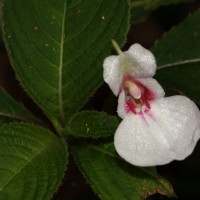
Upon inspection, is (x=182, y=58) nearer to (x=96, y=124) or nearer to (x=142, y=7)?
(x=142, y=7)

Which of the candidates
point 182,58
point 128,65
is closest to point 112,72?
point 128,65

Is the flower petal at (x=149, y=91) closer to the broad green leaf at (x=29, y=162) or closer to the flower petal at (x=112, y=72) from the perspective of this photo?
the flower petal at (x=112, y=72)

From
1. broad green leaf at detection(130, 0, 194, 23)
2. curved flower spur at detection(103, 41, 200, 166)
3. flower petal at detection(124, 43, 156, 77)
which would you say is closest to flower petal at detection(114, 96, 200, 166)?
curved flower spur at detection(103, 41, 200, 166)

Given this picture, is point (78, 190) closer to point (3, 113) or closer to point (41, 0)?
point (3, 113)

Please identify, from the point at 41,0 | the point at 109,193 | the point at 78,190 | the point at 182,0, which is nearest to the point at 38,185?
the point at 109,193

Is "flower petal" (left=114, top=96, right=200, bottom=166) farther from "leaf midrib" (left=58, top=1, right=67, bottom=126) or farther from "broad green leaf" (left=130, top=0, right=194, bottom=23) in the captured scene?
"broad green leaf" (left=130, top=0, right=194, bottom=23)

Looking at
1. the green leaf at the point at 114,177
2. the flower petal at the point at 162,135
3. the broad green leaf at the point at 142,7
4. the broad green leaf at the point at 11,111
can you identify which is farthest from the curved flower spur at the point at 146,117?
the broad green leaf at the point at 142,7
